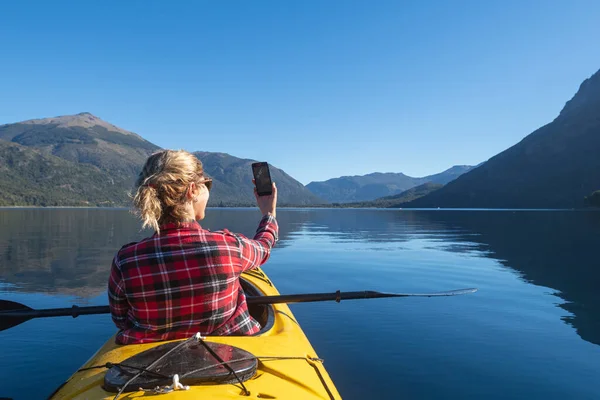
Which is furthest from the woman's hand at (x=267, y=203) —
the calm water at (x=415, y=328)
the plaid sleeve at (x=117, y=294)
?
the calm water at (x=415, y=328)

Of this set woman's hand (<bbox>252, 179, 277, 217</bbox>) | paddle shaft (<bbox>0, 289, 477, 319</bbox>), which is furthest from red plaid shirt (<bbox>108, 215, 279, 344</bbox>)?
paddle shaft (<bbox>0, 289, 477, 319</bbox>)

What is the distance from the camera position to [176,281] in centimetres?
319

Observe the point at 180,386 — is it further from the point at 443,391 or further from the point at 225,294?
the point at 443,391

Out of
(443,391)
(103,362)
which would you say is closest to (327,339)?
(443,391)

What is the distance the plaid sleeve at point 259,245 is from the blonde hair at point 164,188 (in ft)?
1.82

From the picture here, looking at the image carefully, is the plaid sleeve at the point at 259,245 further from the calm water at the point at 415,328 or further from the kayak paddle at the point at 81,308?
the calm water at the point at 415,328

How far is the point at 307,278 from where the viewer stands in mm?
16453

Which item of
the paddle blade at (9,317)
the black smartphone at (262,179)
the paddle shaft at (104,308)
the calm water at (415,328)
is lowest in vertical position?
the calm water at (415,328)

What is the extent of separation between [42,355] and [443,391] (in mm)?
7378

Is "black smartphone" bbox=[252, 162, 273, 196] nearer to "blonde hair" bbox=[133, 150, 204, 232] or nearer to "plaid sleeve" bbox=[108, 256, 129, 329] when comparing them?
"blonde hair" bbox=[133, 150, 204, 232]

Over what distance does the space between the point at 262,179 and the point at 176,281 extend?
57.7 inches

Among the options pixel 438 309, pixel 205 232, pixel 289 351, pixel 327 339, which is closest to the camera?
pixel 205 232

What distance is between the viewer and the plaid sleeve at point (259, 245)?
354 centimetres

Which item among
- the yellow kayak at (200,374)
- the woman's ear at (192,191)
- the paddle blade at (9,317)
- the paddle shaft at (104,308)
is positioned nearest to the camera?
Result: the yellow kayak at (200,374)
